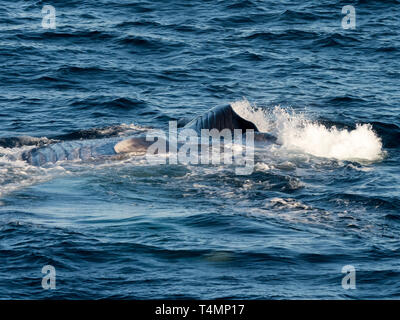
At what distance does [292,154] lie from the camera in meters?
17.5

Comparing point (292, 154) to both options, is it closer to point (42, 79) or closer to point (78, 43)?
point (42, 79)

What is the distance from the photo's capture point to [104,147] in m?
16.9

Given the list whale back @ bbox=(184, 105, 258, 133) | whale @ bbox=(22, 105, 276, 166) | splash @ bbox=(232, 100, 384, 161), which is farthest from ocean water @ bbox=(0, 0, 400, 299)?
whale back @ bbox=(184, 105, 258, 133)

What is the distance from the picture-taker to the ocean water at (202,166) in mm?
10773

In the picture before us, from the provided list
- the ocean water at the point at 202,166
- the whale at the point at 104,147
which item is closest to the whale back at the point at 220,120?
the whale at the point at 104,147

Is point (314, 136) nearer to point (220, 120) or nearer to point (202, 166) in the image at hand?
point (220, 120)

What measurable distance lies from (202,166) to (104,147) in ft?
7.77

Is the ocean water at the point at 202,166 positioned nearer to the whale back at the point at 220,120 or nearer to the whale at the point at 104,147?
the whale at the point at 104,147

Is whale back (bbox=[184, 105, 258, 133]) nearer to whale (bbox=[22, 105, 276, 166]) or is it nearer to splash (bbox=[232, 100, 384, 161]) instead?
whale (bbox=[22, 105, 276, 166])

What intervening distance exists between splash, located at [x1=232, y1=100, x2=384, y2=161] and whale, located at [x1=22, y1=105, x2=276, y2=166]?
0.99 m

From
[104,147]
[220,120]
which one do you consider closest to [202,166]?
[220,120]

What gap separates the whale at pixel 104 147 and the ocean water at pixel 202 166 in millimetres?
364

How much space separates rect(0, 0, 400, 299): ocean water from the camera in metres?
10.8

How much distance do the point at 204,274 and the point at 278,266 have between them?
113 centimetres
